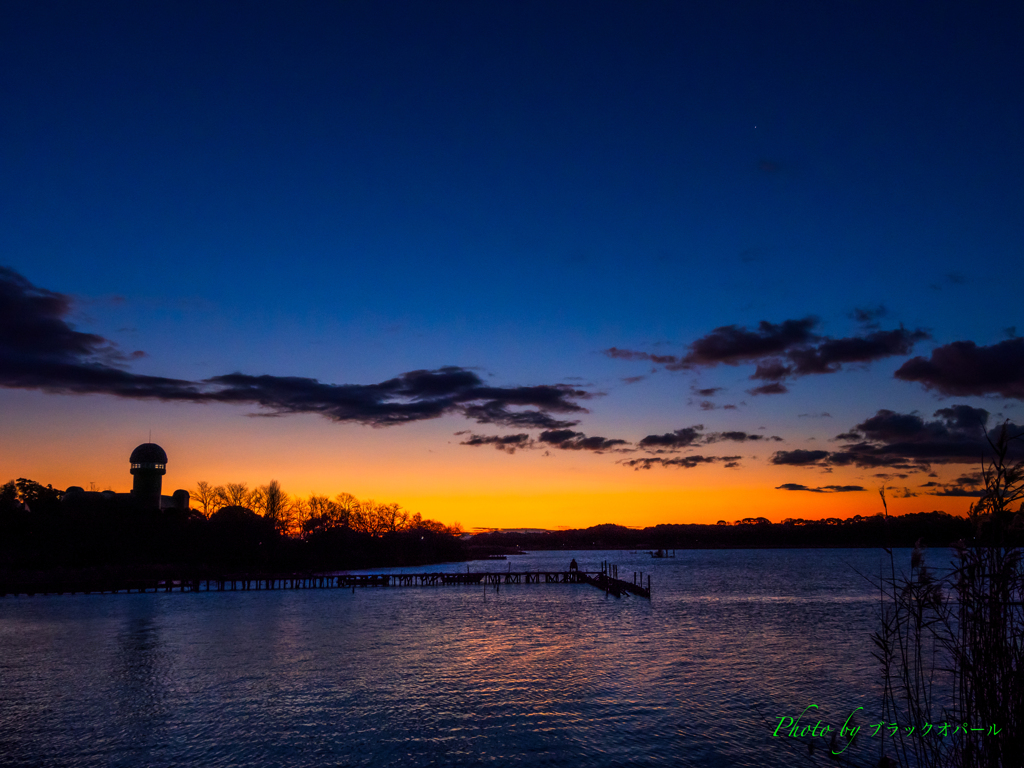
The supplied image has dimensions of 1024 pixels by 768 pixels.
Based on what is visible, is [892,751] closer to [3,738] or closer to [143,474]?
[3,738]

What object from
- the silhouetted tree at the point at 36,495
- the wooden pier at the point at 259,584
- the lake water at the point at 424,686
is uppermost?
the silhouetted tree at the point at 36,495

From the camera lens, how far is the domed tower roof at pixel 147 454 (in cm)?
11400

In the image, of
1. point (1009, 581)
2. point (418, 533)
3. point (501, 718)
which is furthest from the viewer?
point (418, 533)

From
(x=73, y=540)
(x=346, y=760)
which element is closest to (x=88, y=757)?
(x=346, y=760)

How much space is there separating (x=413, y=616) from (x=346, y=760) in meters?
36.8

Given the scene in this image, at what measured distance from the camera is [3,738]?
2144 centimetres

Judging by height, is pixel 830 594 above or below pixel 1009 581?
below

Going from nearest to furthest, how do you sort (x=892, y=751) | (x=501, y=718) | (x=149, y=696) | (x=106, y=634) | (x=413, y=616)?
(x=892, y=751), (x=501, y=718), (x=149, y=696), (x=106, y=634), (x=413, y=616)

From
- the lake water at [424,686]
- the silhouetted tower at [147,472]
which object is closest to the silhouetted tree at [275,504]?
the silhouetted tower at [147,472]

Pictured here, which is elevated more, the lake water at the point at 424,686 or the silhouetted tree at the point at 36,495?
the silhouetted tree at the point at 36,495

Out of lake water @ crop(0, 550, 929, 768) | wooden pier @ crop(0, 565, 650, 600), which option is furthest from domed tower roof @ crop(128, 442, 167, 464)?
lake water @ crop(0, 550, 929, 768)

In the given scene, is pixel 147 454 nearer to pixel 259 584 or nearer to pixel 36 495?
pixel 36 495

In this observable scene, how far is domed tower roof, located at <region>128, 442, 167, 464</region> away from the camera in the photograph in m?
114

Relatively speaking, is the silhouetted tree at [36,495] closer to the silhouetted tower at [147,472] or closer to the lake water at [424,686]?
the silhouetted tower at [147,472]
